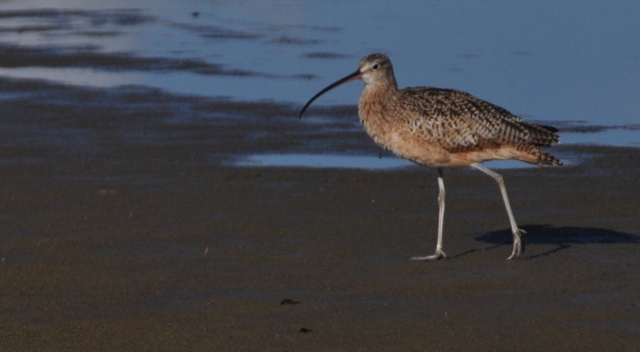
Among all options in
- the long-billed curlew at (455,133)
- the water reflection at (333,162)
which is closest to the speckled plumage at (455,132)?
the long-billed curlew at (455,133)

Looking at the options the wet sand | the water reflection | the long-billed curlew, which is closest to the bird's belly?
the long-billed curlew

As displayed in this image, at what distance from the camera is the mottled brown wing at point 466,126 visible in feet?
25.6

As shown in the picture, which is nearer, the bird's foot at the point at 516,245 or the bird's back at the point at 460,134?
the bird's foot at the point at 516,245

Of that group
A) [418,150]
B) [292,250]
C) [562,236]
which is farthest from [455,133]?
[292,250]

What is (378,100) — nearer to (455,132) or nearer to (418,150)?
(418,150)

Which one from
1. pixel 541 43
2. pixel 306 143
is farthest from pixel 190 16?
pixel 306 143

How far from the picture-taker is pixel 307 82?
15094 millimetres

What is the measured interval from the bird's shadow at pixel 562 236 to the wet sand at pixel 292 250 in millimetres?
19

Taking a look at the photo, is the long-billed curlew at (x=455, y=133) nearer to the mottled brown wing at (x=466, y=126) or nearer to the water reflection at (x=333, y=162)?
the mottled brown wing at (x=466, y=126)

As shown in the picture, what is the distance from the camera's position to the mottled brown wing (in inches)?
307

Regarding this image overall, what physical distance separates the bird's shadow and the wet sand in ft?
0.06

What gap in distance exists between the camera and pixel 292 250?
25.0 feet

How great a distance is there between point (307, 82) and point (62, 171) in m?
5.47

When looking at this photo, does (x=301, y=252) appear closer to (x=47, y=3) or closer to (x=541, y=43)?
(x=541, y=43)
